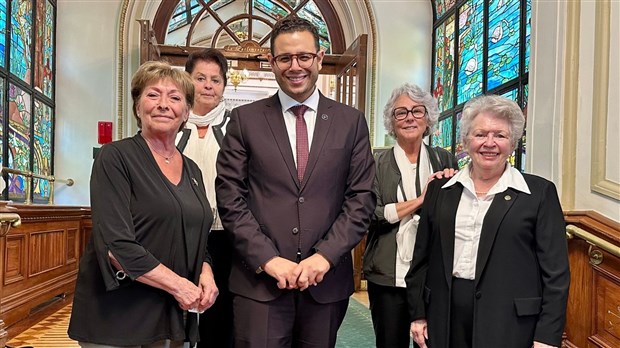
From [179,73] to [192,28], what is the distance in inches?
218

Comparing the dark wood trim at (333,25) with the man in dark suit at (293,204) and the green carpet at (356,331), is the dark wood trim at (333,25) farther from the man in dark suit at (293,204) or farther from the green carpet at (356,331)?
the man in dark suit at (293,204)

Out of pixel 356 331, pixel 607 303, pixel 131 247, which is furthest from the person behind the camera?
pixel 356 331

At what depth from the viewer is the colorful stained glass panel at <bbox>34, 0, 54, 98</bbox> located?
5801 millimetres

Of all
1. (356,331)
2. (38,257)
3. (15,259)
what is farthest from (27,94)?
(356,331)

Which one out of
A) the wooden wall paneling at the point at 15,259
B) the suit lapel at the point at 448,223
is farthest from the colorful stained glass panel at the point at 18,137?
the suit lapel at the point at 448,223

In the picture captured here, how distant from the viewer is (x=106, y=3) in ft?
21.6

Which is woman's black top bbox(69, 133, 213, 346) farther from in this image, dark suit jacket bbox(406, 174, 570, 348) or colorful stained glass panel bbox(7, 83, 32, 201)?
colorful stained glass panel bbox(7, 83, 32, 201)

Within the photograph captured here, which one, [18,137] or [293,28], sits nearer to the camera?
Answer: [293,28]

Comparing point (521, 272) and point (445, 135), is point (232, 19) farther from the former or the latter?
point (521, 272)

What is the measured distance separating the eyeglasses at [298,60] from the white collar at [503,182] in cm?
62

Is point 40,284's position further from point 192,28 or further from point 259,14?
point 259,14

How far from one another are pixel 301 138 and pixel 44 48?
5.18m

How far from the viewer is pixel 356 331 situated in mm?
4301

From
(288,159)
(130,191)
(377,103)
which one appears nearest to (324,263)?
(288,159)
